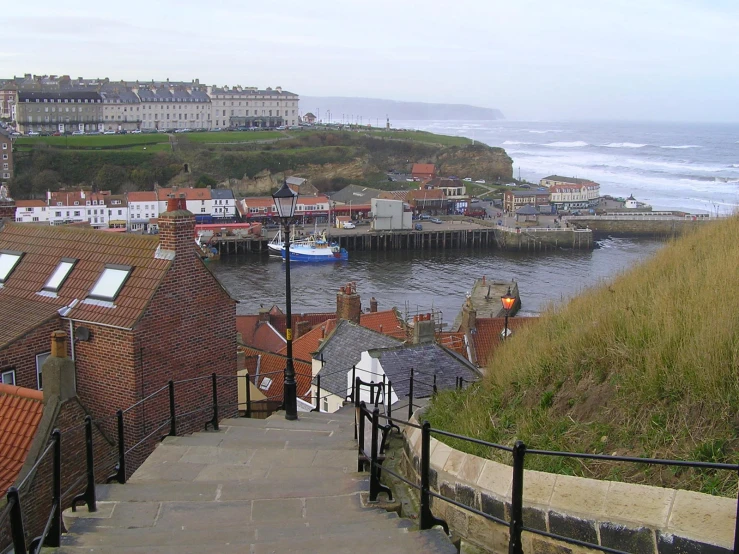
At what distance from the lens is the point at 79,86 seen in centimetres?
15975

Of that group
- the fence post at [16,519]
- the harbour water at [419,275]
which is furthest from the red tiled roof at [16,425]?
the harbour water at [419,275]

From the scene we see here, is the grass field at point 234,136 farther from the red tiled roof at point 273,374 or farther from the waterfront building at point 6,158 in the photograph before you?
the red tiled roof at point 273,374

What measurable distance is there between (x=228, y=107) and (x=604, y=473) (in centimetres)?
16894

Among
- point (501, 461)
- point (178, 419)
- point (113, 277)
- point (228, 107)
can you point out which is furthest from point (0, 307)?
point (228, 107)

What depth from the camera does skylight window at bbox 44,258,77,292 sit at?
12977mm

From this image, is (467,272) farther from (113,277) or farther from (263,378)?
(113,277)

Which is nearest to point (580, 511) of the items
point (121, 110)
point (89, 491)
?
point (89, 491)

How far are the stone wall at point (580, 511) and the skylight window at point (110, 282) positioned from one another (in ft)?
25.3

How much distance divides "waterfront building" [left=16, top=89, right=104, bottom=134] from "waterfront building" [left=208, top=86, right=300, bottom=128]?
88.5 feet

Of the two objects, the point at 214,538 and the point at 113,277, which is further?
the point at 113,277

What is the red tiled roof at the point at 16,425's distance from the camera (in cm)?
829

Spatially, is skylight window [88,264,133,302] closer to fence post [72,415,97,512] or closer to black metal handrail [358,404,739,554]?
fence post [72,415,97,512]

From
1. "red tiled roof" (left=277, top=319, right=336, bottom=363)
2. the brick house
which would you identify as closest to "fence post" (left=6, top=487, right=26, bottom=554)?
the brick house

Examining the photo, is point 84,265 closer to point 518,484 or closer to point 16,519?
point 16,519
